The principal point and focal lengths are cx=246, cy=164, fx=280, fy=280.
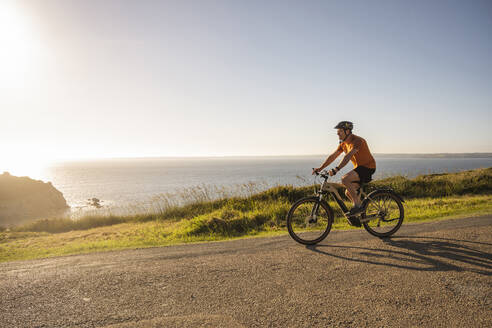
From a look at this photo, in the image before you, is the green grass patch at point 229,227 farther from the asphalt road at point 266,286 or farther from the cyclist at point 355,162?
the asphalt road at point 266,286

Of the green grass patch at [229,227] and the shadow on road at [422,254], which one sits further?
the green grass patch at [229,227]

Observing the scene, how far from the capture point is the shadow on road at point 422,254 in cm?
425

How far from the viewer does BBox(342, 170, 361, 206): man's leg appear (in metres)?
6.10

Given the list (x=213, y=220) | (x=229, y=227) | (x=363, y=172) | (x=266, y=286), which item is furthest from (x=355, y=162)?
(x=213, y=220)

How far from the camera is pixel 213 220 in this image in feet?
29.6

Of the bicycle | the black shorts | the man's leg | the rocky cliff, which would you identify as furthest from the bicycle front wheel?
the rocky cliff

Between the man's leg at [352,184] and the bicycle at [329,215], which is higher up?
the man's leg at [352,184]

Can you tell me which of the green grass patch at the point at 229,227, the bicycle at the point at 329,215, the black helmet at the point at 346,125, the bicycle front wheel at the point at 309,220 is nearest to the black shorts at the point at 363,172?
the bicycle at the point at 329,215

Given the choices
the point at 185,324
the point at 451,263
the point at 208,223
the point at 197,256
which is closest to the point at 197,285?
the point at 185,324

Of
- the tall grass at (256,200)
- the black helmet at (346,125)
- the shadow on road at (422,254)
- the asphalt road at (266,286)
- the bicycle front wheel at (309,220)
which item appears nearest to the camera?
the asphalt road at (266,286)

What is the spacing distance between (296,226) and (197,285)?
9.50 feet

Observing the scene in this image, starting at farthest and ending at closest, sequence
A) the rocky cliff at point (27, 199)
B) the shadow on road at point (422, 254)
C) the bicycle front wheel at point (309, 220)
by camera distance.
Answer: the rocky cliff at point (27, 199)
the bicycle front wheel at point (309, 220)
the shadow on road at point (422, 254)

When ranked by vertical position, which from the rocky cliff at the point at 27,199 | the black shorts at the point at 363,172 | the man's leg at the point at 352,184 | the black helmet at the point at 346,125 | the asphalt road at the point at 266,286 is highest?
the black helmet at the point at 346,125

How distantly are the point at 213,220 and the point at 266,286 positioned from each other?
212 inches
